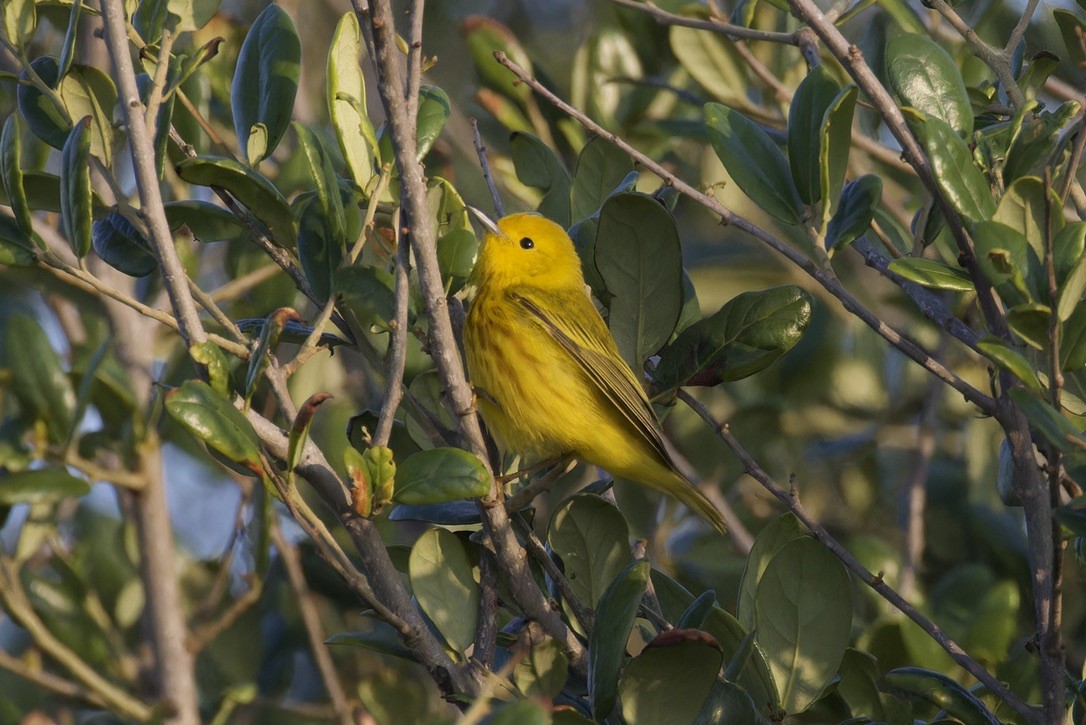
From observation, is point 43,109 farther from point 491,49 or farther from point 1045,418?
point 1045,418

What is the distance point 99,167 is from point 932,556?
11.0ft

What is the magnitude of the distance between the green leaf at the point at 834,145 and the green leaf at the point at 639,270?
1.14ft

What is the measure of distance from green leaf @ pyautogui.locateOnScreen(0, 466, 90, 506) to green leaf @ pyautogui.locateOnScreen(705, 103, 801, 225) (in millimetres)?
2116

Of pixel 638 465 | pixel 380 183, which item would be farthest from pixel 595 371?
pixel 380 183

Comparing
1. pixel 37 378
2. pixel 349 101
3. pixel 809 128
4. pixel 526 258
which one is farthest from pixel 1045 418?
pixel 37 378

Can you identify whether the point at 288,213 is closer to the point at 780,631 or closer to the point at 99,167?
the point at 99,167

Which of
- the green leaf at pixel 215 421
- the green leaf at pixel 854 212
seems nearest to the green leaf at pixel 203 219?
the green leaf at pixel 215 421

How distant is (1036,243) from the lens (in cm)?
238

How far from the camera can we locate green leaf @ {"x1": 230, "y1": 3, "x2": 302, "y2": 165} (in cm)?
274

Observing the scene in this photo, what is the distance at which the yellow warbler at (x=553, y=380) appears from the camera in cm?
397

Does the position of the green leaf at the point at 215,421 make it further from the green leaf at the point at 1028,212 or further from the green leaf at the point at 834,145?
the green leaf at the point at 1028,212

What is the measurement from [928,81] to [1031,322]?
2.52 ft

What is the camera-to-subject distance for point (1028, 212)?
7.83 feet

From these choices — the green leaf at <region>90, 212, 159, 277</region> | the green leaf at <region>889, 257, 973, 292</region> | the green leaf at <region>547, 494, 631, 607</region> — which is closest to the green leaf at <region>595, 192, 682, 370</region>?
the green leaf at <region>547, 494, 631, 607</region>
